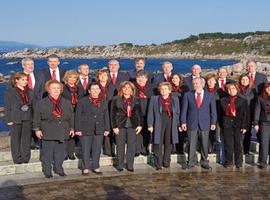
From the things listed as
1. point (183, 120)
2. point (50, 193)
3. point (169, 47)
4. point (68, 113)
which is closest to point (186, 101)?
point (183, 120)

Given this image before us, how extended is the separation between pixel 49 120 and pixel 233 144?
11.8 ft

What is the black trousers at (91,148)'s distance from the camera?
852cm

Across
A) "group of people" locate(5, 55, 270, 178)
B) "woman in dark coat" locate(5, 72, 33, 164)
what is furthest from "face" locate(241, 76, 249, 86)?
"woman in dark coat" locate(5, 72, 33, 164)

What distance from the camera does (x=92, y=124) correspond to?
8484mm

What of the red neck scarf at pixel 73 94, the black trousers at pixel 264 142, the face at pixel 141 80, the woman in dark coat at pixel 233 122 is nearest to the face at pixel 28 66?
the red neck scarf at pixel 73 94

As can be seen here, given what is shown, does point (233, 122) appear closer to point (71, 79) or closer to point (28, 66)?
point (71, 79)

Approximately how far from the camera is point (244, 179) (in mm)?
8352

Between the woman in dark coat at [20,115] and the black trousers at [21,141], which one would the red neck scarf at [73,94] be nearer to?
the woman in dark coat at [20,115]

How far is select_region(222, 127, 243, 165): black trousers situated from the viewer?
29.9ft

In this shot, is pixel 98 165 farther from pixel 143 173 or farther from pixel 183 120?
pixel 183 120

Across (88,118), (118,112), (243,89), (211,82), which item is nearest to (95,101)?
(88,118)

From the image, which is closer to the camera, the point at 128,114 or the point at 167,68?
the point at 128,114

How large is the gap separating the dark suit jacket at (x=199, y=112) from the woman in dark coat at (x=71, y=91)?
2.08 meters

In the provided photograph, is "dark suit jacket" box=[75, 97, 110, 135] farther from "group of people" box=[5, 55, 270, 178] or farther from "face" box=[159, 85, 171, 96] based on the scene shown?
"face" box=[159, 85, 171, 96]
